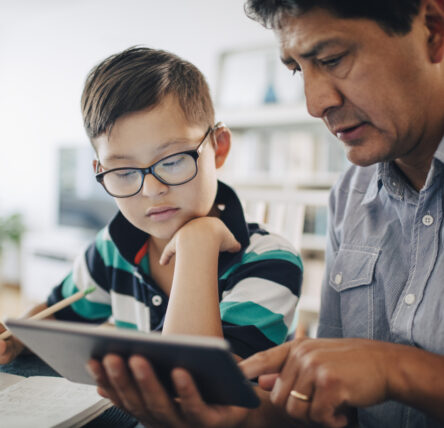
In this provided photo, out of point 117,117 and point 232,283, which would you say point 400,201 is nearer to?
point 232,283

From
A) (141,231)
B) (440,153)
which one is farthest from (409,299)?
(141,231)

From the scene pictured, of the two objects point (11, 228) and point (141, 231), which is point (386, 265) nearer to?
point (141, 231)

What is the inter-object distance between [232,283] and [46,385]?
0.39 m

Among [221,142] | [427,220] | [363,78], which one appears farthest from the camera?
[221,142]

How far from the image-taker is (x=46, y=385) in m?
0.67

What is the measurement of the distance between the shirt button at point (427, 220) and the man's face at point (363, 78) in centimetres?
13

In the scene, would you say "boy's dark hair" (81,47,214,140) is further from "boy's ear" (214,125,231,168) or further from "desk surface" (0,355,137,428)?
"desk surface" (0,355,137,428)

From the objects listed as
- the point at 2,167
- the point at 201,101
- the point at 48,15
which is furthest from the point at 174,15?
the point at 201,101

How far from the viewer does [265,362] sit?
1.86 feet

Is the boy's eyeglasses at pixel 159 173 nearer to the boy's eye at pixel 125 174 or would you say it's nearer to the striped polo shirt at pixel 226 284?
the boy's eye at pixel 125 174

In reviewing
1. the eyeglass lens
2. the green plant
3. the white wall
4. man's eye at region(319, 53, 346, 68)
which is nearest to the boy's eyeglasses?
the eyeglass lens

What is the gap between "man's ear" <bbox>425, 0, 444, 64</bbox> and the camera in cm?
66

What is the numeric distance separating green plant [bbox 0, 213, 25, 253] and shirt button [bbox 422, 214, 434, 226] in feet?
14.6

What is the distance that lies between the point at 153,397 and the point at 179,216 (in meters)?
0.46
